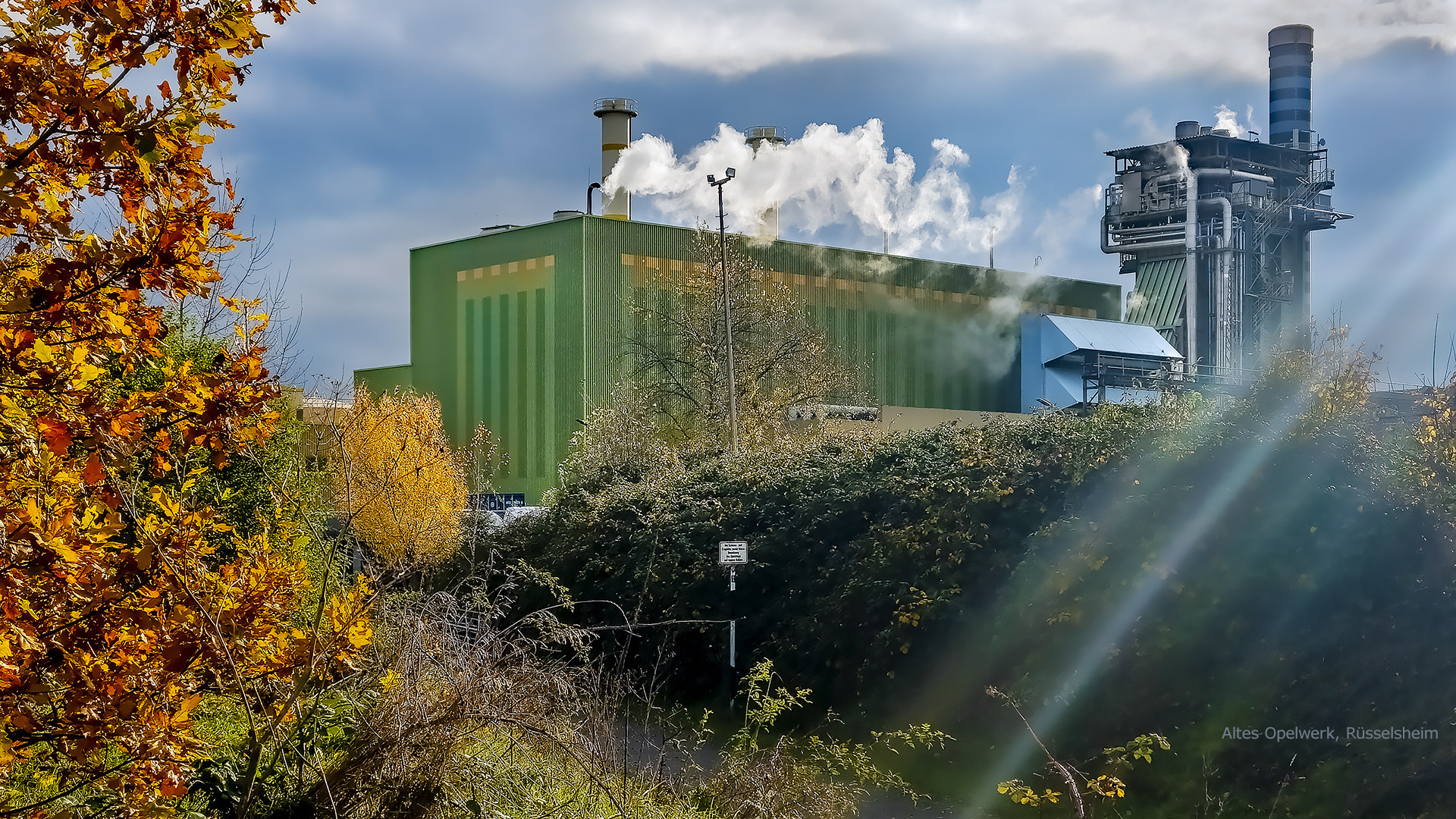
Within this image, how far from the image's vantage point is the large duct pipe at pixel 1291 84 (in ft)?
160

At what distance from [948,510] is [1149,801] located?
13.5 feet

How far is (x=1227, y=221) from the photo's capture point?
45844 millimetres

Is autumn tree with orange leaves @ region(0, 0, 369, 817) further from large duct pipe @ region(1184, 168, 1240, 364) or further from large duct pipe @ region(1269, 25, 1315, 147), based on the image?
large duct pipe @ region(1269, 25, 1315, 147)

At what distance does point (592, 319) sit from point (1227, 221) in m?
23.5

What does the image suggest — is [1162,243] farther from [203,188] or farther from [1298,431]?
[203,188]

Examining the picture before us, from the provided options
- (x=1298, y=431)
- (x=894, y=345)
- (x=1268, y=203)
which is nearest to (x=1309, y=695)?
(x=1298, y=431)

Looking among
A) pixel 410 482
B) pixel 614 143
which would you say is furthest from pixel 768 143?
pixel 410 482

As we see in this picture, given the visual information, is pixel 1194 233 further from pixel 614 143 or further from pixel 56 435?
pixel 56 435

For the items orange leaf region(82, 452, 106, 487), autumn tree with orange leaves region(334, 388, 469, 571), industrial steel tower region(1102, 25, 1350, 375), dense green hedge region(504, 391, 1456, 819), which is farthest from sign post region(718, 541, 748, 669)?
industrial steel tower region(1102, 25, 1350, 375)

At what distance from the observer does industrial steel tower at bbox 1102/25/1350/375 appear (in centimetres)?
4669

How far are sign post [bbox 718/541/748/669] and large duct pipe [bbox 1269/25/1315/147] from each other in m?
41.4

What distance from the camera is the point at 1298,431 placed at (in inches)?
421

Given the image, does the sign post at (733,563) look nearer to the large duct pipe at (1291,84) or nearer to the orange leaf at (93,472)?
the orange leaf at (93,472)

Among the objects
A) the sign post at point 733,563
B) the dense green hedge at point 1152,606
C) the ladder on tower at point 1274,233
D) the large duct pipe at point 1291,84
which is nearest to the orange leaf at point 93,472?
the dense green hedge at point 1152,606
